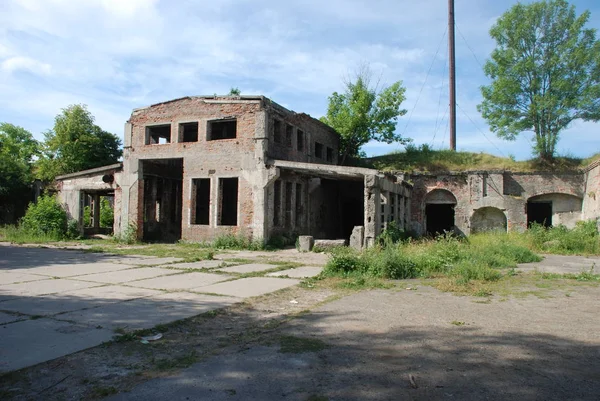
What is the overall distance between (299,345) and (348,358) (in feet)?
1.89

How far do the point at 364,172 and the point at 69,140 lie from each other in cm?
2068

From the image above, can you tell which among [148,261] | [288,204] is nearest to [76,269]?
[148,261]

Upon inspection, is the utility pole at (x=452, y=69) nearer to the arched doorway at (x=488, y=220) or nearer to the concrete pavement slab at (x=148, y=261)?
the arched doorway at (x=488, y=220)

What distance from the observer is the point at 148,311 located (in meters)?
5.64

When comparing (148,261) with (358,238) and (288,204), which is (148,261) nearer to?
(358,238)

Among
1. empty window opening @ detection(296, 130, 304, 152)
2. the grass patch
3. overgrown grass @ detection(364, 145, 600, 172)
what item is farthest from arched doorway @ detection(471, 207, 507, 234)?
the grass patch

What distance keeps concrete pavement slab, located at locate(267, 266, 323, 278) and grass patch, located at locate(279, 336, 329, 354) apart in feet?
15.5

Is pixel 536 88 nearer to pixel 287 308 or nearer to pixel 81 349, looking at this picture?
pixel 287 308

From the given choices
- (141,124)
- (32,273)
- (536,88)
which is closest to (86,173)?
(141,124)

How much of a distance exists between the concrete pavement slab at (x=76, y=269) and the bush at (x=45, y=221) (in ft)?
37.3

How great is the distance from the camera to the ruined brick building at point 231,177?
17484 mm

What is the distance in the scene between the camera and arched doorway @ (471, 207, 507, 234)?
22.4 meters

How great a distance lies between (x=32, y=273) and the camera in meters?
8.98

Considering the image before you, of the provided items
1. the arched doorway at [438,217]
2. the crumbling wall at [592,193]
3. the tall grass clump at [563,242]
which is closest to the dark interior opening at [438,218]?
the arched doorway at [438,217]
